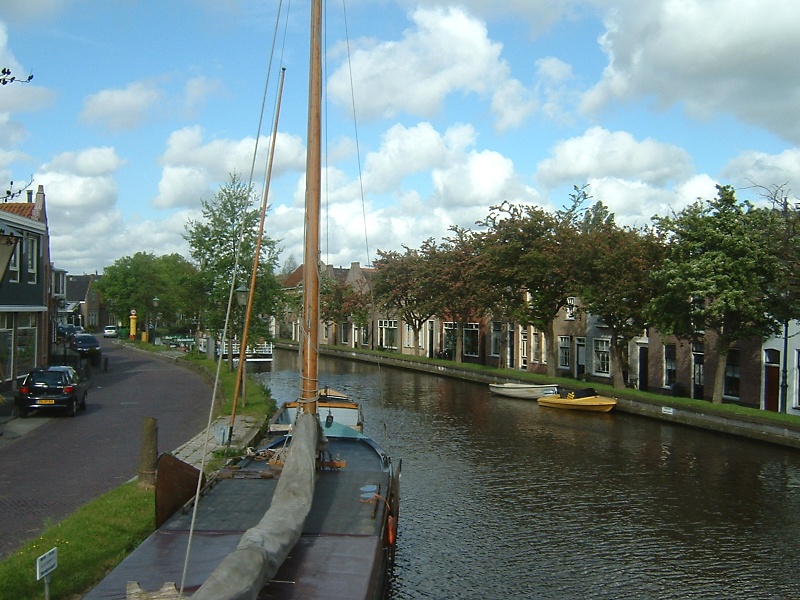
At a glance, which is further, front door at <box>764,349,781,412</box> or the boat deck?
front door at <box>764,349,781,412</box>

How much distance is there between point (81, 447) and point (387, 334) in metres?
53.3

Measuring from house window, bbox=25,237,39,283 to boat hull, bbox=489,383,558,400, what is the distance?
70.1 ft

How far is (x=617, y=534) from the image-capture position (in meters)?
14.8

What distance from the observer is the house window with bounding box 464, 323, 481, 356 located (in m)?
56.7

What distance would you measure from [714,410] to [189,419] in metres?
18.2

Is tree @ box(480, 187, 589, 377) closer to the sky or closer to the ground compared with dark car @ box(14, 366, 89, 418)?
closer to the sky

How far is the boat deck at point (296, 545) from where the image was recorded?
22.7 ft

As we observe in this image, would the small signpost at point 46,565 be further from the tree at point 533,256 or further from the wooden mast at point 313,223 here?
the tree at point 533,256

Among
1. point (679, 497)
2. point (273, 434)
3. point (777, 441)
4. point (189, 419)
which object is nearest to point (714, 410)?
point (777, 441)

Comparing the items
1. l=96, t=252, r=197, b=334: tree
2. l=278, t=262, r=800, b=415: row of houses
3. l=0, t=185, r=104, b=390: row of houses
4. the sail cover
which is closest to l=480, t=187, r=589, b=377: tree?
l=278, t=262, r=800, b=415: row of houses

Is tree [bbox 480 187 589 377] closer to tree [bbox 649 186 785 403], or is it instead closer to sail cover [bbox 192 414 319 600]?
tree [bbox 649 186 785 403]

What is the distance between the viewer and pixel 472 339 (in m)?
57.5

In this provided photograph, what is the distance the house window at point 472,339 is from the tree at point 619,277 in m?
21.9

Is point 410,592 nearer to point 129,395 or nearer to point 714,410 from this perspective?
point 714,410
